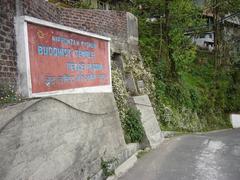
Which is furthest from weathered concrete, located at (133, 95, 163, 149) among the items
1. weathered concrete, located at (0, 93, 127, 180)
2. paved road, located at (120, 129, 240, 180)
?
weathered concrete, located at (0, 93, 127, 180)

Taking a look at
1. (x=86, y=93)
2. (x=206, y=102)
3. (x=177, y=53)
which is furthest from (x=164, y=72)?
(x=86, y=93)

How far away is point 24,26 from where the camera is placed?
6066mm

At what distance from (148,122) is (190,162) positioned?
8.91ft

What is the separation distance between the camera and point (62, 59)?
7.07m

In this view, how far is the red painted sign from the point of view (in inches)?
246

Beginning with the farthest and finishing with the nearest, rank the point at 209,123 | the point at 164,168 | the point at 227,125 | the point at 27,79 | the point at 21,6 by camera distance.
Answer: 1. the point at 227,125
2. the point at 209,123
3. the point at 164,168
4. the point at 21,6
5. the point at 27,79

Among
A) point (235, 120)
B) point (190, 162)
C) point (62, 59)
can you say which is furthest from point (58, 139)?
point (235, 120)

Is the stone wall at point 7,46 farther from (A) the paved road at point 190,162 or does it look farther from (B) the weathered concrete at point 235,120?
(B) the weathered concrete at point 235,120

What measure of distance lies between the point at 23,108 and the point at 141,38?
40.2 feet

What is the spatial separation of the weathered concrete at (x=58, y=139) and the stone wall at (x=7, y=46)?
934 mm

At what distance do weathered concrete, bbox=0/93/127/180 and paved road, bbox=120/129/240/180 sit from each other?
98 centimetres

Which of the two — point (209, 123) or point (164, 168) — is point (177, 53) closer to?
point (209, 123)

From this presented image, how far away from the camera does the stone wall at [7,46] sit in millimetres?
5914

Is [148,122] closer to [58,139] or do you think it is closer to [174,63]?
[58,139]
